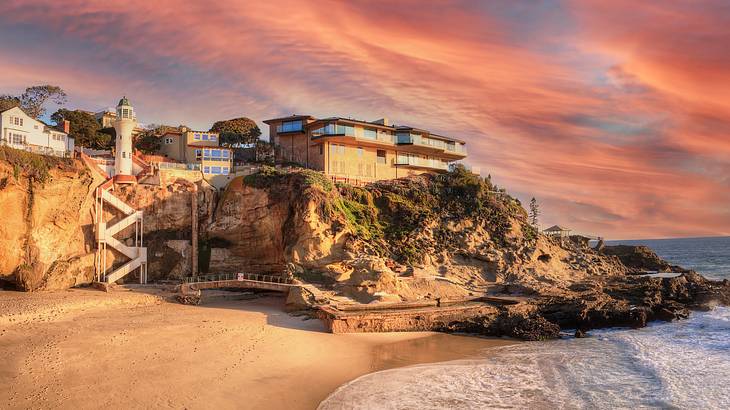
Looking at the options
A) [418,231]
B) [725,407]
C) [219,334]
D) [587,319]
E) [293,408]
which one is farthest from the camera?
[418,231]

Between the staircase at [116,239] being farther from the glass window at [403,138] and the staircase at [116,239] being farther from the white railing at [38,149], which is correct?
the glass window at [403,138]

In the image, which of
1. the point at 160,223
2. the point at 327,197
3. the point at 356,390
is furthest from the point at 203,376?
the point at 160,223

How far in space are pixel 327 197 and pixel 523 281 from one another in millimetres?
20088

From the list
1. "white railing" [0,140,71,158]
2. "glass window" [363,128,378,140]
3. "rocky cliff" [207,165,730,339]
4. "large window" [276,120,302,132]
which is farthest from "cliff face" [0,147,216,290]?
"glass window" [363,128,378,140]

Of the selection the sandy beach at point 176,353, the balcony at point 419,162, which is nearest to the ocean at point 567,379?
the sandy beach at point 176,353

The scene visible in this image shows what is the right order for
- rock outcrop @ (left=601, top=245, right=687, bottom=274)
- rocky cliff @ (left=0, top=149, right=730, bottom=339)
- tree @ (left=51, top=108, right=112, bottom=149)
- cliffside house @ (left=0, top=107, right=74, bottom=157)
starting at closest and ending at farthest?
rocky cliff @ (left=0, top=149, right=730, bottom=339) < cliffside house @ (left=0, top=107, right=74, bottom=157) < tree @ (left=51, top=108, right=112, bottom=149) < rock outcrop @ (left=601, top=245, right=687, bottom=274)

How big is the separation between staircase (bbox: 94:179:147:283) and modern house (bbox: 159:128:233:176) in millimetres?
8194

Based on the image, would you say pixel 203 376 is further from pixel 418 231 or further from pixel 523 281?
pixel 523 281

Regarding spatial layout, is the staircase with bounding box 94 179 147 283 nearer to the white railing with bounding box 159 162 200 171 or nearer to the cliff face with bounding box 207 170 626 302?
the white railing with bounding box 159 162 200 171

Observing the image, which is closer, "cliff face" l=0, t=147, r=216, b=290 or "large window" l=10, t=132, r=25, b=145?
"cliff face" l=0, t=147, r=216, b=290

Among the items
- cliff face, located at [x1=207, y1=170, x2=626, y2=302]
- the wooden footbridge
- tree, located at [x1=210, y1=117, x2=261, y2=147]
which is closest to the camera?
the wooden footbridge

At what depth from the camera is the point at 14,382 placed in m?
17.4

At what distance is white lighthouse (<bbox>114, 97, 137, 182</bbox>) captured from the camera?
44375 millimetres

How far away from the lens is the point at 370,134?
183ft
